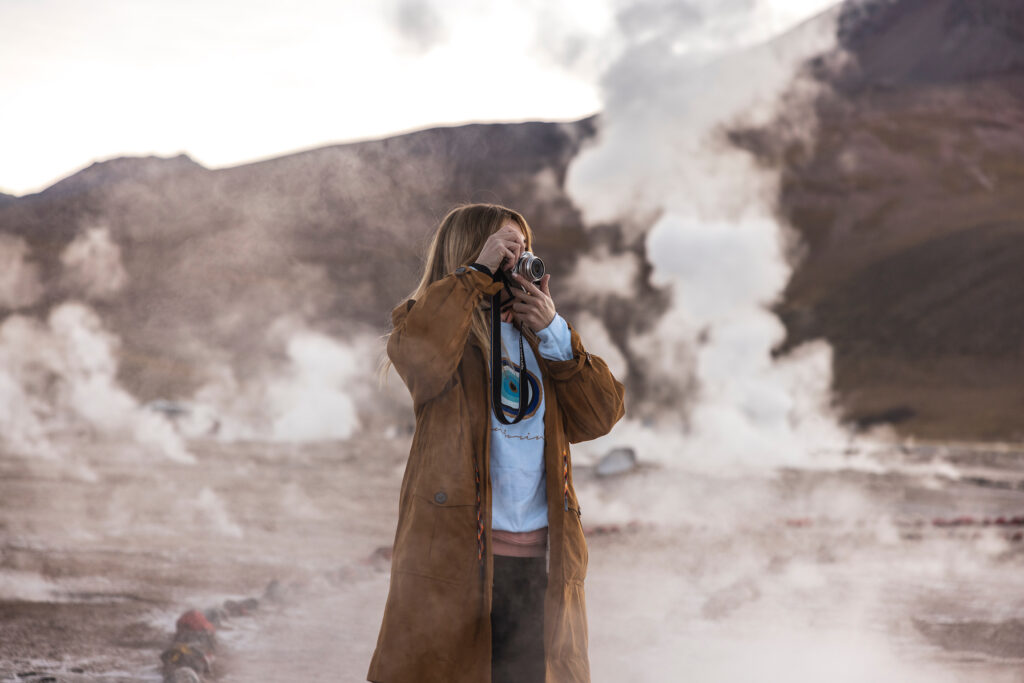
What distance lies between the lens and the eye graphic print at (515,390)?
1.49 m

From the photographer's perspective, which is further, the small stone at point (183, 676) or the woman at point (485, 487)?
the small stone at point (183, 676)

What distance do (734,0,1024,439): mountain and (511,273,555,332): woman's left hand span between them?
570 inches

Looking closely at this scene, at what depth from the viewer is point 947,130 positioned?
1747 cm

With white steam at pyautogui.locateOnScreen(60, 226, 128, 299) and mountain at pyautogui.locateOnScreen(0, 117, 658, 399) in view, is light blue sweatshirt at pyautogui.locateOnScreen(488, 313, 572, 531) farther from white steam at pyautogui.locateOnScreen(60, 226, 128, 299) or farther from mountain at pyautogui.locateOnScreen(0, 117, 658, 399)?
white steam at pyautogui.locateOnScreen(60, 226, 128, 299)

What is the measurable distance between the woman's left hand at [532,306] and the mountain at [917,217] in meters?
14.5

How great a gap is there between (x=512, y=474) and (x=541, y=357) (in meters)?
0.24

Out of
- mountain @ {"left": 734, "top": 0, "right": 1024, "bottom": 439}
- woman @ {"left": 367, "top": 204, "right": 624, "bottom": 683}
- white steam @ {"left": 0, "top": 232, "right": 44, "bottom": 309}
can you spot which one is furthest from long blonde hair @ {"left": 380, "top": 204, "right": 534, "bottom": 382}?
mountain @ {"left": 734, "top": 0, "right": 1024, "bottom": 439}

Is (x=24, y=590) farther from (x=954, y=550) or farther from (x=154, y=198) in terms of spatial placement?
(x=154, y=198)

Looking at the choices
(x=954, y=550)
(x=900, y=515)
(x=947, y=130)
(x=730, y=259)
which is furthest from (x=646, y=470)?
(x=947, y=130)

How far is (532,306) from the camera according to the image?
1527 millimetres

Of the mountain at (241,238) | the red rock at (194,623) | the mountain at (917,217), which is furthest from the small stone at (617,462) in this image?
the mountain at (917,217)

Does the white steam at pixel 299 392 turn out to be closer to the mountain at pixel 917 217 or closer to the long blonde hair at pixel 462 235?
the mountain at pixel 917 217

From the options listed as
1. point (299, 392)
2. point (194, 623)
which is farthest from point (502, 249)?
point (299, 392)

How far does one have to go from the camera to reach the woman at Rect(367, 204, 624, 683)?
1374 millimetres
